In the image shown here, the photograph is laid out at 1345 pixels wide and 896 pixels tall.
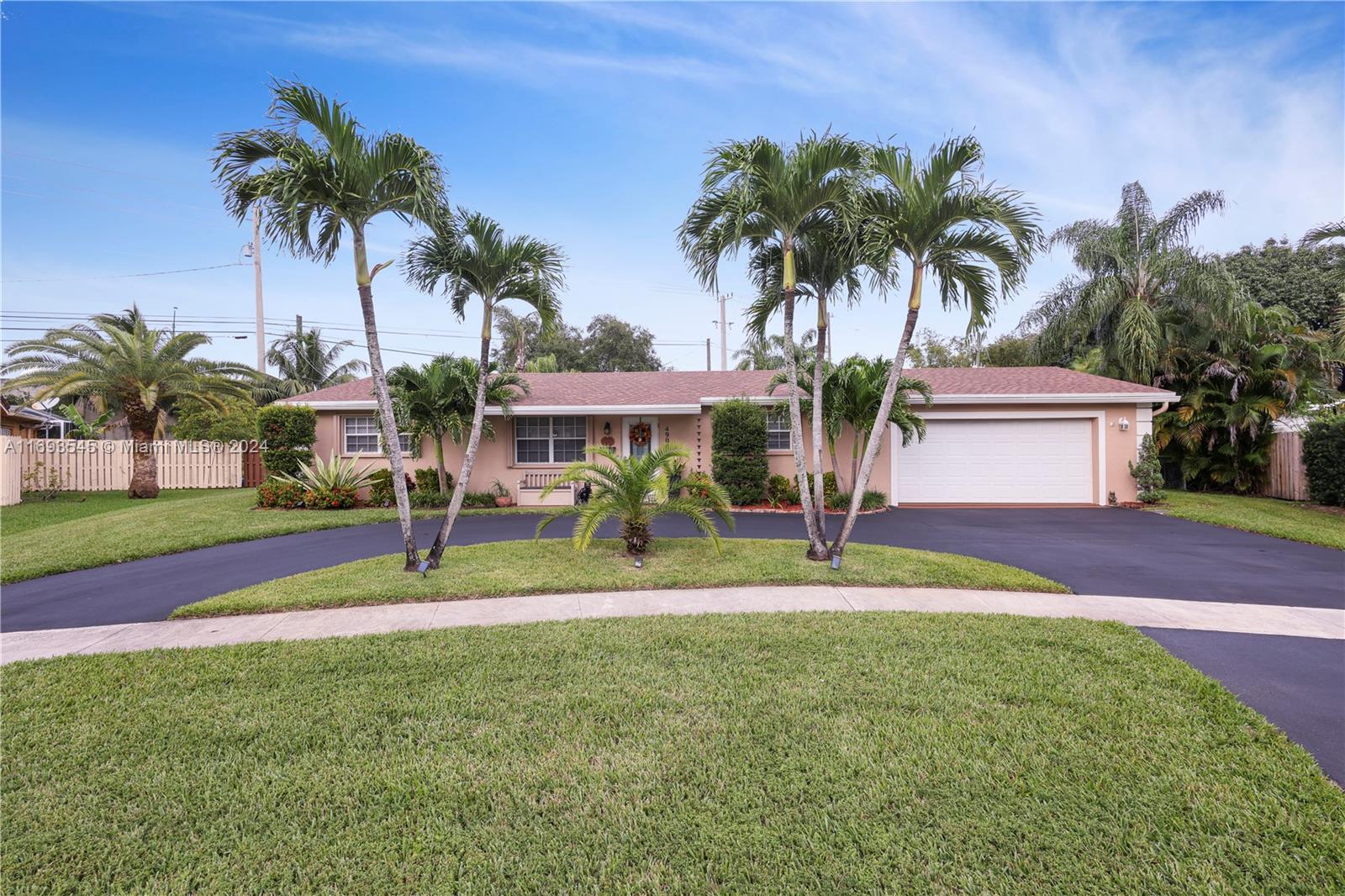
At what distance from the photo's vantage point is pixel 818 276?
8.28 metres

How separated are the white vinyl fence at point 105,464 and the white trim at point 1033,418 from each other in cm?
2110

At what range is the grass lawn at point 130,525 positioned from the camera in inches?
331

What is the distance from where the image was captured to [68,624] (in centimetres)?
561

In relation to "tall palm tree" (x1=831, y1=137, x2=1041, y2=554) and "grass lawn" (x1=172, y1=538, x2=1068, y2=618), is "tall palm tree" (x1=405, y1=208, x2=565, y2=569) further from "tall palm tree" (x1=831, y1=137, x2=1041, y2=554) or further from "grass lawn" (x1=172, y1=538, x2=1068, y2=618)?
"tall palm tree" (x1=831, y1=137, x2=1041, y2=554)

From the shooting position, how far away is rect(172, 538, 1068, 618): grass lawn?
20.5 ft

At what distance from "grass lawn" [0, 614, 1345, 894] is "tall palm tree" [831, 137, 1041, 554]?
388cm

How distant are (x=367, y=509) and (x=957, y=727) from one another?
1346cm

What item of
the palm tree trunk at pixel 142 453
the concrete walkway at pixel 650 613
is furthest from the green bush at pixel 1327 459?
the palm tree trunk at pixel 142 453

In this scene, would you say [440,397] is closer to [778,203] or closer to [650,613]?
[778,203]

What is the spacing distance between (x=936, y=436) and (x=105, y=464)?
974 inches

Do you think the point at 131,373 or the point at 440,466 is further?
the point at 131,373

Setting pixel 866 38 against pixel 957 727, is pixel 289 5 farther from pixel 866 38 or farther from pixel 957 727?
pixel 957 727

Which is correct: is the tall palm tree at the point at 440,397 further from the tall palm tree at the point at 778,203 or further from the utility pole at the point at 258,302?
the utility pole at the point at 258,302

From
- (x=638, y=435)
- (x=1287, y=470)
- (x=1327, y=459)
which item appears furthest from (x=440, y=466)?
(x=1287, y=470)
